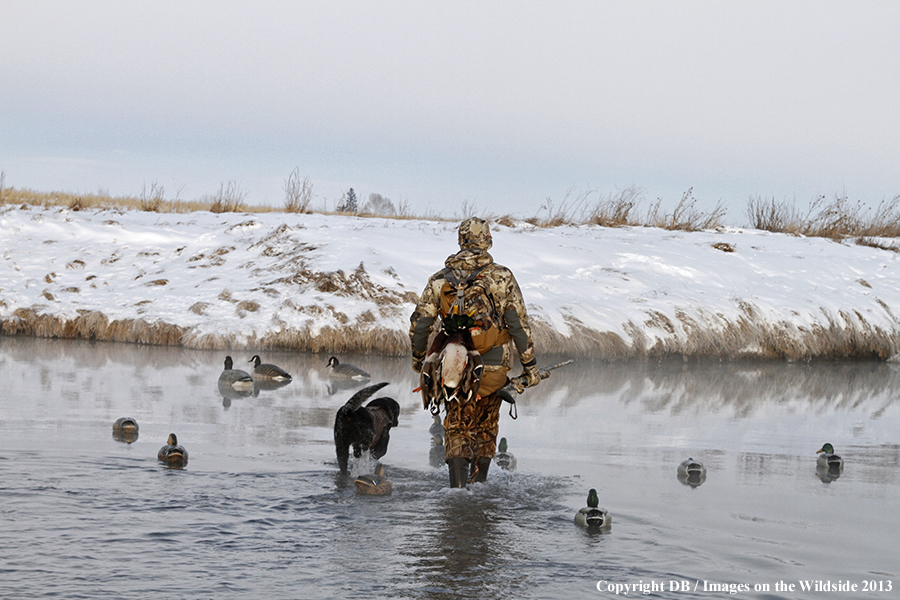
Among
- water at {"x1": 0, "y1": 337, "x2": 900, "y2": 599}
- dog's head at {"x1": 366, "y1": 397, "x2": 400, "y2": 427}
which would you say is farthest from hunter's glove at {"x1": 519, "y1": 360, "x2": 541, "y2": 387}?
dog's head at {"x1": 366, "y1": 397, "x2": 400, "y2": 427}

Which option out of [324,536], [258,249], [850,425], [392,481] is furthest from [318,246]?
[324,536]

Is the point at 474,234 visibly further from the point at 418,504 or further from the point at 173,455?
the point at 173,455

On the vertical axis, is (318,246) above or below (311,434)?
above

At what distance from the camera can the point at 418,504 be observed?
21.8 ft

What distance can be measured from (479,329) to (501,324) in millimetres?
227

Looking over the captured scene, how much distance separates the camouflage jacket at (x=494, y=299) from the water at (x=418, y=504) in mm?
1112

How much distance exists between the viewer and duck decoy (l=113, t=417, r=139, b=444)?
8.55 metres

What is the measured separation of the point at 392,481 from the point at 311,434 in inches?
83.6

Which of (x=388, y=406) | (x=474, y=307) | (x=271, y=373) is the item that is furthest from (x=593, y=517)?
(x=271, y=373)

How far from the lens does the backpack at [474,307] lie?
22.7 feet

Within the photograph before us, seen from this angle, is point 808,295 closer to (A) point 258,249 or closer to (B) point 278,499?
(A) point 258,249

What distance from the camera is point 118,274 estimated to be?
21375 mm

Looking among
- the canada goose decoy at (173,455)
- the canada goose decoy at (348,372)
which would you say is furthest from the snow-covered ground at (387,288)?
the canada goose decoy at (173,455)

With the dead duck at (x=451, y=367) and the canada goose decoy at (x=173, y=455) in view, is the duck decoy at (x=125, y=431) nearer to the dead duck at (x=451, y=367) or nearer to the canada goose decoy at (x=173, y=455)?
the canada goose decoy at (x=173, y=455)
